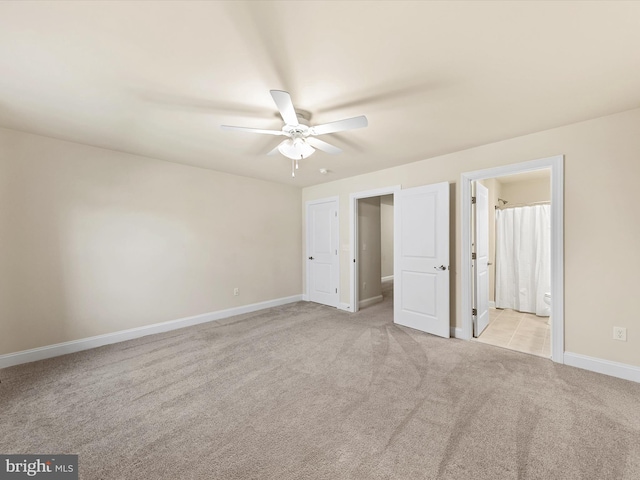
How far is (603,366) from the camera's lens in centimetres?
238

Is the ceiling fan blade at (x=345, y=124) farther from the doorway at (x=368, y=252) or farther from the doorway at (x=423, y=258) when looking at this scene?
the doorway at (x=368, y=252)

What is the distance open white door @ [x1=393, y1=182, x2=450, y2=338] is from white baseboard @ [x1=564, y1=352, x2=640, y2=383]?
1.16 m

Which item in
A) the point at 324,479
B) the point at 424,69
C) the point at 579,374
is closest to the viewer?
the point at 324,479

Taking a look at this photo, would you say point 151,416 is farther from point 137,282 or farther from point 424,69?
point 424,69

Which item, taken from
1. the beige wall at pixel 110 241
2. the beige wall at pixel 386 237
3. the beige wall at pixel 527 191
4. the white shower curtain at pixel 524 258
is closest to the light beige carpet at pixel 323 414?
the beige wall at pixel 110 241

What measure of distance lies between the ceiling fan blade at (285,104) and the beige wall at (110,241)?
263cm

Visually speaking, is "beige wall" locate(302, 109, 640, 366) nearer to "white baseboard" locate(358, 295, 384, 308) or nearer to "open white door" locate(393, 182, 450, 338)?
"open white door" locate(393, 182, 450, 338)

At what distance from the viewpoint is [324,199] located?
16.4ft

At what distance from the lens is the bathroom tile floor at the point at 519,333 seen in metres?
3.01

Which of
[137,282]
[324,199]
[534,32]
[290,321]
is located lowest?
[290,321]

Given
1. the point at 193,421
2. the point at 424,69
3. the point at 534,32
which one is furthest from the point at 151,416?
the point at 534,32

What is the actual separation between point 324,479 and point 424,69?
2.56 m

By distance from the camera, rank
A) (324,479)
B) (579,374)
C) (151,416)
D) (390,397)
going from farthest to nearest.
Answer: (579,374) < (390,397) < (151,416) < (324,479)

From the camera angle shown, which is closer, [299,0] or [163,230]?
[299,0]
